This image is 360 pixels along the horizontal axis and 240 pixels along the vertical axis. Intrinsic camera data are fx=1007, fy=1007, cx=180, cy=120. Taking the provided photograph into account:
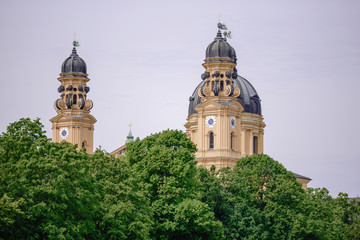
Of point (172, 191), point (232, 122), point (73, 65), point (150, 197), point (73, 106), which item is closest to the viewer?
point (172, 191)

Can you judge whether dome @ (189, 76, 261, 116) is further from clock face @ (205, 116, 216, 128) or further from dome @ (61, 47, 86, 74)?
dome @ (61, 47, 86, 74)

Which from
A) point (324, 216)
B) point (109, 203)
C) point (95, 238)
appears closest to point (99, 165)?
point (109, 203)

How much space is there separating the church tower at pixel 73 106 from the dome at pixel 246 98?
1435 centimetres

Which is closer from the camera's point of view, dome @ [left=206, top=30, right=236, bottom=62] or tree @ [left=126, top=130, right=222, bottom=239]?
tree @ [left=126, top=130, right=222, bottom=239]

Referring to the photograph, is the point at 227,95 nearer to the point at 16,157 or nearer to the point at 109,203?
the point at 109,203

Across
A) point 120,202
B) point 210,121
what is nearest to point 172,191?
point 120,202

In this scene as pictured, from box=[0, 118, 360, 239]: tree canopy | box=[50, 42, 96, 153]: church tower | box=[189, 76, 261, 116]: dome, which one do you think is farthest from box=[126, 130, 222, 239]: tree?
box=[189, 76, 261, 116]: dome

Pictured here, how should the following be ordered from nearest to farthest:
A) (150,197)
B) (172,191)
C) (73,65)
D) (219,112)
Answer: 1. (172,191)
2. (150,197)
3. (219,112)
4. (73,65)

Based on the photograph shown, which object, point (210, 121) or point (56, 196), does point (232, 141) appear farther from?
point (56, 196)

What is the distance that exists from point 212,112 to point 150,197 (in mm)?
43554

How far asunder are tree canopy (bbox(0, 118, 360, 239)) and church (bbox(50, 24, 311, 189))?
59.5ft

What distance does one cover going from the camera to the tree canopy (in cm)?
6234

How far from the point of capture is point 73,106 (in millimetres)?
140250

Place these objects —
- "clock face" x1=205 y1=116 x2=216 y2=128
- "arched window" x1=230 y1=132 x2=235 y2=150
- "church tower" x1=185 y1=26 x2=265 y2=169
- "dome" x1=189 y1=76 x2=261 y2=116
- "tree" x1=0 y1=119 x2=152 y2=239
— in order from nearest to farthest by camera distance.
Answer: "tree" x1=0 y1=119 x2=152 y2=239 < "church tower" x1=185 y1=26 x2=265 y2=169 < "clock face" x1=205 y1=116 x2=216 y2=128 < "arched window" x1=230 y1=132 x2=235 y2=150 < "dome" x1=189 y1=76 x2=261 y2=116
